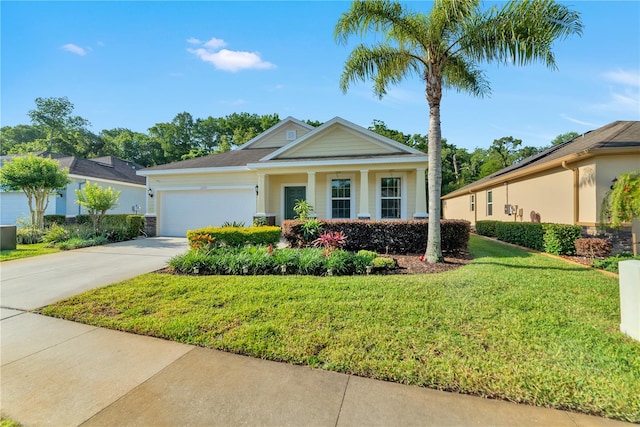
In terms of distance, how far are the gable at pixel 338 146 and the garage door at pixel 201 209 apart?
279 centimetres

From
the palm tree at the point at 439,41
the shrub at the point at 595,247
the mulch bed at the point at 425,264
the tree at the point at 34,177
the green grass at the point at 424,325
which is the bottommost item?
the green grass at the point at 424,325

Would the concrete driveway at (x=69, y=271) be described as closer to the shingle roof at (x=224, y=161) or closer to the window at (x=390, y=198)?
the shingle roof at (x=224, y=161)

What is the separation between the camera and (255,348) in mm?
3062

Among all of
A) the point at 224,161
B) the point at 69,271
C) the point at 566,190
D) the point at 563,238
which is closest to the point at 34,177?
the point at 224,161

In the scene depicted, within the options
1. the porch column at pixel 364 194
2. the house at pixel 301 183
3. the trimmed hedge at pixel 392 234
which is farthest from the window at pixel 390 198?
the trimmed hedge at pixel 392 234

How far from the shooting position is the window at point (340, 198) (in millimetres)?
12117

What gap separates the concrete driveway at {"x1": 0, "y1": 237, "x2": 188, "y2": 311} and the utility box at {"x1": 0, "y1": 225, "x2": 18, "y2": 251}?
119 inches

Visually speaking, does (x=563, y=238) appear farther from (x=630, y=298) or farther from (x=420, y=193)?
(x=630, y=298)

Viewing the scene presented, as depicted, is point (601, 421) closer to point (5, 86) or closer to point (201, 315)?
point (201, 315)

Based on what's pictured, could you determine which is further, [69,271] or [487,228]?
[487,228]

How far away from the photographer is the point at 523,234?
10.4 metres

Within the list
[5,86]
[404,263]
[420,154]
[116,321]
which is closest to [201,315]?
[116,321]

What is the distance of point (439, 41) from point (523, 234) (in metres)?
7.83

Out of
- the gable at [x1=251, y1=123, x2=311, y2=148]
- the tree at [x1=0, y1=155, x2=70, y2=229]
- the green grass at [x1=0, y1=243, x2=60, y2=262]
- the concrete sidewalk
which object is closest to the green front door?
the gable at [x1=251, y1=123, x2=311, y2=148]
